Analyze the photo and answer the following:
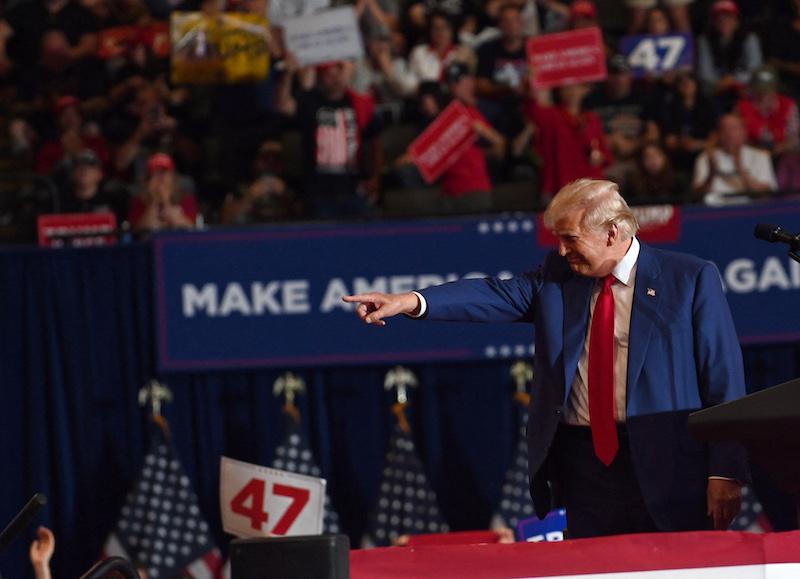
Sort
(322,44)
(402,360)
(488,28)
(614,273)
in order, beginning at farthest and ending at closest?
(488,28) → (322,44) → (402,360) → (614,273)

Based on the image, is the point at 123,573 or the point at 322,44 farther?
the point at 322,44

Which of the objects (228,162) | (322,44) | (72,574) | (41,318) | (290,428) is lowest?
(72,574)

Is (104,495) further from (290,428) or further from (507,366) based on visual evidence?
(507,366)

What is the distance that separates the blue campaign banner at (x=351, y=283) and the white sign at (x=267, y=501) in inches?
21.9

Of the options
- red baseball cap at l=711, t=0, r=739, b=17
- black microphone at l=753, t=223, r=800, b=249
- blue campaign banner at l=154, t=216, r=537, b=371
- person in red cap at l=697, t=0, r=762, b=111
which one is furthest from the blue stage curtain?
black microphone at l=753, t=223, r=800, b=249

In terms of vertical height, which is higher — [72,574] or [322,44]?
[322,44]

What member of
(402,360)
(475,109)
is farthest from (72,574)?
(475,109)

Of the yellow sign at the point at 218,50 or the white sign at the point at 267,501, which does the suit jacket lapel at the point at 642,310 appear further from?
the yellow sign at the point at 218,50

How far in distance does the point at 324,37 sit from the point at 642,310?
17.1 feet

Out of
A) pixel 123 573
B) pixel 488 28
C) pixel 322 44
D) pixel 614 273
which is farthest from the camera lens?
pixel 488 28

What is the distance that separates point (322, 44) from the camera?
8930mm

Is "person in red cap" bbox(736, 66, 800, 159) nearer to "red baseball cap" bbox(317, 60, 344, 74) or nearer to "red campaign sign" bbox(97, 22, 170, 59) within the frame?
"red baseball cap" bbox(317, 60, 344, 74)

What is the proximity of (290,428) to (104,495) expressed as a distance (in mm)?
1040

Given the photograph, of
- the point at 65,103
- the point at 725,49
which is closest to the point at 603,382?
the point at 725,49
